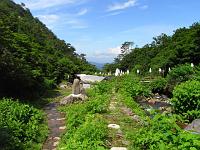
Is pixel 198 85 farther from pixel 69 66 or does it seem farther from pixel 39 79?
pixel 69 66

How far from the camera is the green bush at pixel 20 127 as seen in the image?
13.6 meters

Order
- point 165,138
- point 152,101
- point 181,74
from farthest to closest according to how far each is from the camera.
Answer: point 181,74 → point 152,101 → point 165,138

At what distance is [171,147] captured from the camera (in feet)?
28.5

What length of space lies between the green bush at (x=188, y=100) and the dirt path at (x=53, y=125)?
5.42 metres

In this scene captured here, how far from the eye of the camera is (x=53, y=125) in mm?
18188

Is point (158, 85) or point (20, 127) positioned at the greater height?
point (158, 85)

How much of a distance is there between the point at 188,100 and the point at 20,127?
25.0 feet

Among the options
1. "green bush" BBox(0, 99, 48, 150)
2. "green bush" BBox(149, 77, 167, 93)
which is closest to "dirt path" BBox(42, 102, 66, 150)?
"green bush" BBox(0, 99, 48, 150)

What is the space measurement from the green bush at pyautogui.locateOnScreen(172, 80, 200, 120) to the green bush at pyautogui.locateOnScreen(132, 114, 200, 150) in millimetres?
6986

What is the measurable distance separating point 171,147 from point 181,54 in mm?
47571

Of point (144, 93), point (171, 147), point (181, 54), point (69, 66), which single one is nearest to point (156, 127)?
point (171, 147)

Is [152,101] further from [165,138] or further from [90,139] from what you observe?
[165,138]

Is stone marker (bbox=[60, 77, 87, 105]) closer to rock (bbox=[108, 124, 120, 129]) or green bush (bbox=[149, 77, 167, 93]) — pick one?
green bush (bbox=[149, 77, 167, 93])

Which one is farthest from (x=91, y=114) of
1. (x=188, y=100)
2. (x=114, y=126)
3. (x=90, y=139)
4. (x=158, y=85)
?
(x=158, y=85)
